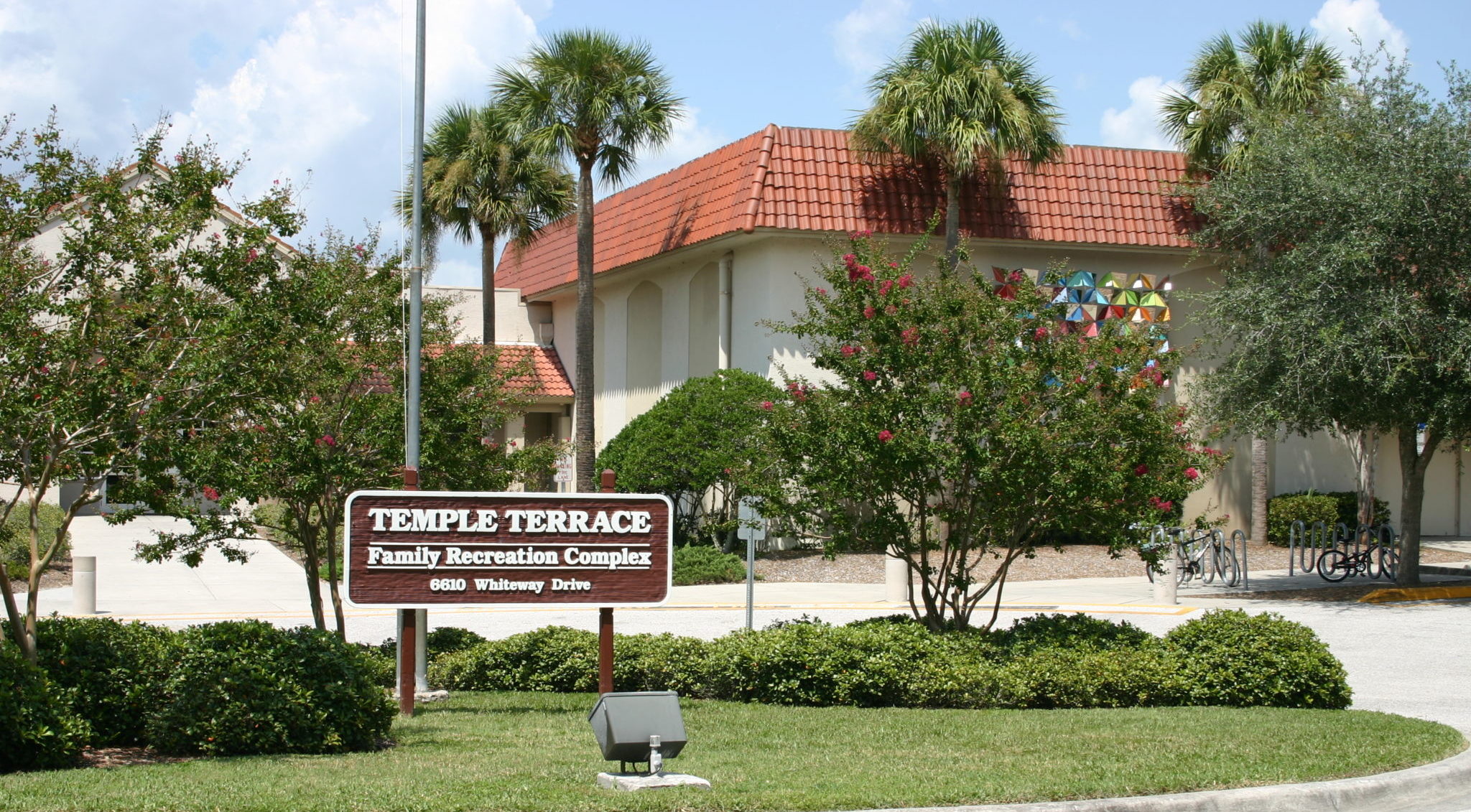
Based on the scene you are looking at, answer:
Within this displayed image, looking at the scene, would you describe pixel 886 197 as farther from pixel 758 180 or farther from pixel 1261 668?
pixel 1261 668

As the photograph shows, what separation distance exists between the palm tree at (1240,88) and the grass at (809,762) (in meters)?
17.8

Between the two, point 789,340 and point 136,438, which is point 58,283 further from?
point 789,340

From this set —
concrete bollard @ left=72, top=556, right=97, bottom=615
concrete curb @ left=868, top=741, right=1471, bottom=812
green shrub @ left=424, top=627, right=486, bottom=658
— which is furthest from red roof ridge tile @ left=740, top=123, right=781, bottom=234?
concrete curb @ left=868, top=741, right=1471, bottom=812

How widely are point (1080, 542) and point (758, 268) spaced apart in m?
8.79

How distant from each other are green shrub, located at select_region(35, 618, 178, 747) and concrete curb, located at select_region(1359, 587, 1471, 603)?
1787 centimetres

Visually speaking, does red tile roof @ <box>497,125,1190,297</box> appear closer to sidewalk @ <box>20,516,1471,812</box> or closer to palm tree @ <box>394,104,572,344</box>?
palm tree @ <box>394,104,572,344</box>

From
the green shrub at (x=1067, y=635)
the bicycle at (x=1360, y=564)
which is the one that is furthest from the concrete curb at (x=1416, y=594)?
the green shrub at (x=1067, y=635)

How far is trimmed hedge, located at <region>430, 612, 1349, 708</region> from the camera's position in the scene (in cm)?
1100

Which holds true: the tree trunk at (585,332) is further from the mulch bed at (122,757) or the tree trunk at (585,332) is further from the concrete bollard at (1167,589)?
the mulch bed at (122,757)

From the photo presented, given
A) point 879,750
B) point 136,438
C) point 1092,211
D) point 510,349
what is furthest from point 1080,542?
point 136,438

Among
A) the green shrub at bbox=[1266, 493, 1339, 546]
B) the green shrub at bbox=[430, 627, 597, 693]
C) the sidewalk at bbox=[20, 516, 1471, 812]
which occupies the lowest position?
the sidewalk at bbox=[20, 516, 1471, 812]

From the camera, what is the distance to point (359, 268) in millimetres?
13336

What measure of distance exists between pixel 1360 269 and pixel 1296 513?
39.7 ft

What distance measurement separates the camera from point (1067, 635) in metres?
12.2
